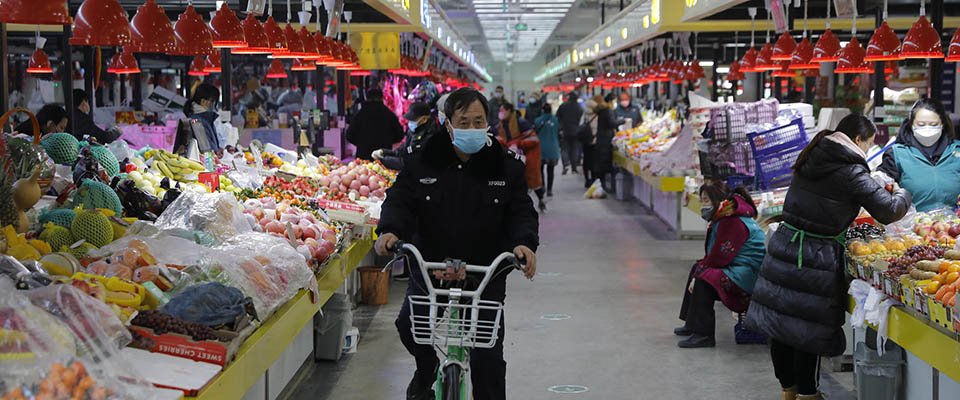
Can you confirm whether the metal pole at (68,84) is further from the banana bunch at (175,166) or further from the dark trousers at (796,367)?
the dark trousers at (796,367)

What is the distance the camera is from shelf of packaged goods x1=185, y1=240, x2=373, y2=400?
134 inches

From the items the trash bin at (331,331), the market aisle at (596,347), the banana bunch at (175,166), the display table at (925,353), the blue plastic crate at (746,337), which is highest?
the banana bunch at (175,166)

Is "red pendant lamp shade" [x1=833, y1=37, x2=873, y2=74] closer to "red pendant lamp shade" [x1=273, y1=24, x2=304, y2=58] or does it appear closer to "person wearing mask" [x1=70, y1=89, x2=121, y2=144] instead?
"red pendant lamp shade" [x1=273, y1=24, x2=304, y2=58]

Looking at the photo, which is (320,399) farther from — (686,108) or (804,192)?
(686,108)

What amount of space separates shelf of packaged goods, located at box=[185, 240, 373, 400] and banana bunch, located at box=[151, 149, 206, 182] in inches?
66.0

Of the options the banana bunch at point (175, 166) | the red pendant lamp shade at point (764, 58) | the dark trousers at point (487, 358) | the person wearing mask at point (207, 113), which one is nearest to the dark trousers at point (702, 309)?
the dark trousers at point (487, 358)

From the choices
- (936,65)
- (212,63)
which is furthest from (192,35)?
(212,63)

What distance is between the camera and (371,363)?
623cm

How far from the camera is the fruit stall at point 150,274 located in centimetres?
297

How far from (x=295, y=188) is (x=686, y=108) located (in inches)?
394

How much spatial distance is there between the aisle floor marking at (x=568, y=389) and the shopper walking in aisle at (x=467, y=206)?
173 cm

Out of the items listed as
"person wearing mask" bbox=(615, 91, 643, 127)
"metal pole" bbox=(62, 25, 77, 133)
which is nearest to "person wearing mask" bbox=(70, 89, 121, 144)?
"metal pole" bbox=(62, 25, 77, 133)

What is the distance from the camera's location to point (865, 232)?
17.9 feet

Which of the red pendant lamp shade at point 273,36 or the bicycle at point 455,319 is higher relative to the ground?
the red pendant lamp shade at point 273,36
